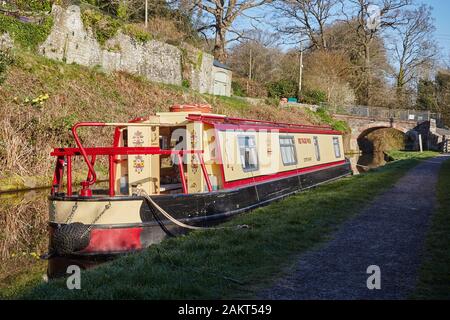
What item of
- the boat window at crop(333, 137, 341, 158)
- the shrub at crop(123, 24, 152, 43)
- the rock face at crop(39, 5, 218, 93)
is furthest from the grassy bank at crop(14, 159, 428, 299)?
the shrub at crop(123, 24, 152, 43)

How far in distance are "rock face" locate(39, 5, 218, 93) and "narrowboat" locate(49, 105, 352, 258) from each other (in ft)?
38.8

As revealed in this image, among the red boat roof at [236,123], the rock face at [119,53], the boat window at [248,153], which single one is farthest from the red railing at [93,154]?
the rock face at [119,53]

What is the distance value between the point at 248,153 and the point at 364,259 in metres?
4.89

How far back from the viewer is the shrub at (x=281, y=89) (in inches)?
1490

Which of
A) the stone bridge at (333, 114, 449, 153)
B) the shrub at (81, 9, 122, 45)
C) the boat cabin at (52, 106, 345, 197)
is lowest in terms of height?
the boat cabin at (52, 106, 345, 197)

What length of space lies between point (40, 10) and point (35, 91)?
5071 millimetres

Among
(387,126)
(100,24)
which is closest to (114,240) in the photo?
(100,24)

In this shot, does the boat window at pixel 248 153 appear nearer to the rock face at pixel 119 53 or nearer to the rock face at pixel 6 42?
the rock face at pixel 6 42

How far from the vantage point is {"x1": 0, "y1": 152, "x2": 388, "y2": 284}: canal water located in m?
6.65

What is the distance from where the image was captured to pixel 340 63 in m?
40.0

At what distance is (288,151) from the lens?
1174cm

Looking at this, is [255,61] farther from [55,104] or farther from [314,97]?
[55,104]

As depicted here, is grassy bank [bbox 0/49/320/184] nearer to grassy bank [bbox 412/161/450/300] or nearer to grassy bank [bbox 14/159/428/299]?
grassy bank [bbox 14/159/428/299]

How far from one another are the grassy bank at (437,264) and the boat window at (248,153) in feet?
11.3
